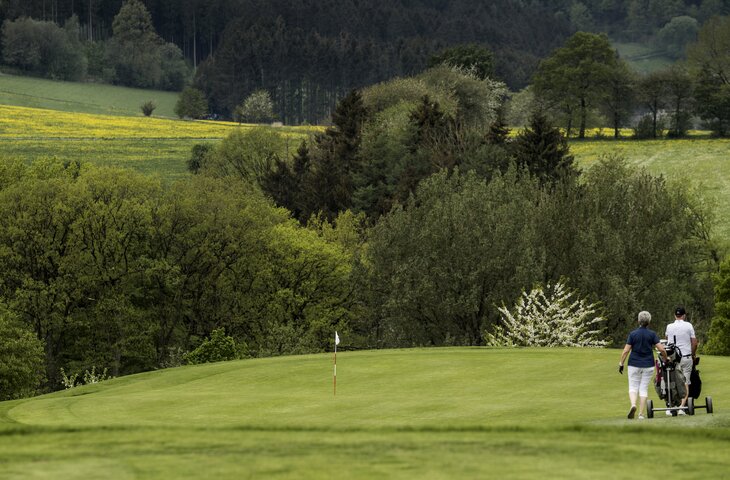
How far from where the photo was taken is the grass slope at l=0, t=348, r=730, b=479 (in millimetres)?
15156

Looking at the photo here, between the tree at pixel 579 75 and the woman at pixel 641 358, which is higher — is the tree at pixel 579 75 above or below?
above

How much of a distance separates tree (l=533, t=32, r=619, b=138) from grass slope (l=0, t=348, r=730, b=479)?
11104 centimetres

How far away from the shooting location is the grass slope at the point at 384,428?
15156mm

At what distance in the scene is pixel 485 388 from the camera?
26984 mm

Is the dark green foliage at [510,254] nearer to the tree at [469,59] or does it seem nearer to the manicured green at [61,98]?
the tree at [469,59]

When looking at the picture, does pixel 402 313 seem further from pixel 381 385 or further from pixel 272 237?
pixel 381 385

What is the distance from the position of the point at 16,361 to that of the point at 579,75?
3764 inches

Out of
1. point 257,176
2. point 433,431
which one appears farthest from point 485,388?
point 257,176

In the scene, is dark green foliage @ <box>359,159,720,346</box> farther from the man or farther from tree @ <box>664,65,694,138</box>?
tree @ <box>664,65,694,138</box>

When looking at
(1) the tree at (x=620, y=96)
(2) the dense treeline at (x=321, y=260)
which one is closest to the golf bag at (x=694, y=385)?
(2) the dense treeline at (x=321, y=260)

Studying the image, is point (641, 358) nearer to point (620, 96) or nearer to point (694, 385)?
point (694, 385)

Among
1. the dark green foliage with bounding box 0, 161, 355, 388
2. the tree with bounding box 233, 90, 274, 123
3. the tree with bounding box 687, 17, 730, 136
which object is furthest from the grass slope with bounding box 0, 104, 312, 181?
the tree with bounding box 687, 17, 730, 136

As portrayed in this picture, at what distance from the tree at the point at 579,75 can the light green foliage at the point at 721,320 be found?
2981 inches

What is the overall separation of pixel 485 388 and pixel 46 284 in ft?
163
